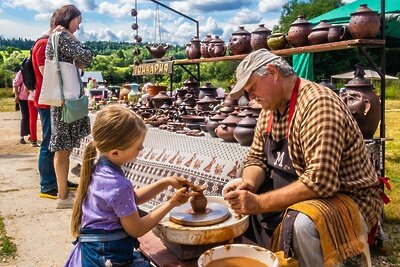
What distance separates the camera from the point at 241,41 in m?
4.67

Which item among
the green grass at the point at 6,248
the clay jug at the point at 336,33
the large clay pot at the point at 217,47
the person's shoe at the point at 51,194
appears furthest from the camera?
the large clay pot at the point at 217,47

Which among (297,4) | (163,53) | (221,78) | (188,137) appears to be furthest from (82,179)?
(297,4)

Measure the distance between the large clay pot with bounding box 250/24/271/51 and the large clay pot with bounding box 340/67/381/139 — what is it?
4.15 ft

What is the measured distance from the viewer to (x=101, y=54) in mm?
33281

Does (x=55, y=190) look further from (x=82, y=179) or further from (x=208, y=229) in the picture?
(x=208, y=229)

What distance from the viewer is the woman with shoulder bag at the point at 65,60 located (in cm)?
406

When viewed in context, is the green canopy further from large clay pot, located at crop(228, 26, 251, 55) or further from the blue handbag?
the blue handbag

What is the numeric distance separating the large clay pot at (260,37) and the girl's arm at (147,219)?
2.68 m

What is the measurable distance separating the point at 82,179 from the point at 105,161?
5.5 inches

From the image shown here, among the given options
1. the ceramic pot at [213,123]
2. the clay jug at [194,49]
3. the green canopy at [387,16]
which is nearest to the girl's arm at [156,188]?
the ceramic pot at [213,123]

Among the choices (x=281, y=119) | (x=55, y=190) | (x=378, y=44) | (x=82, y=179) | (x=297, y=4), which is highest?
(x=297, y=4)

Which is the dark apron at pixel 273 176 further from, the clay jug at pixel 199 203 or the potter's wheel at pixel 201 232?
the clay jug at pixel 199 203

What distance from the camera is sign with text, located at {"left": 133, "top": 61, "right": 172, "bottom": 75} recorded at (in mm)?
6078

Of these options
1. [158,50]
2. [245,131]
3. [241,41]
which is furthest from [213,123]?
[158,50]
